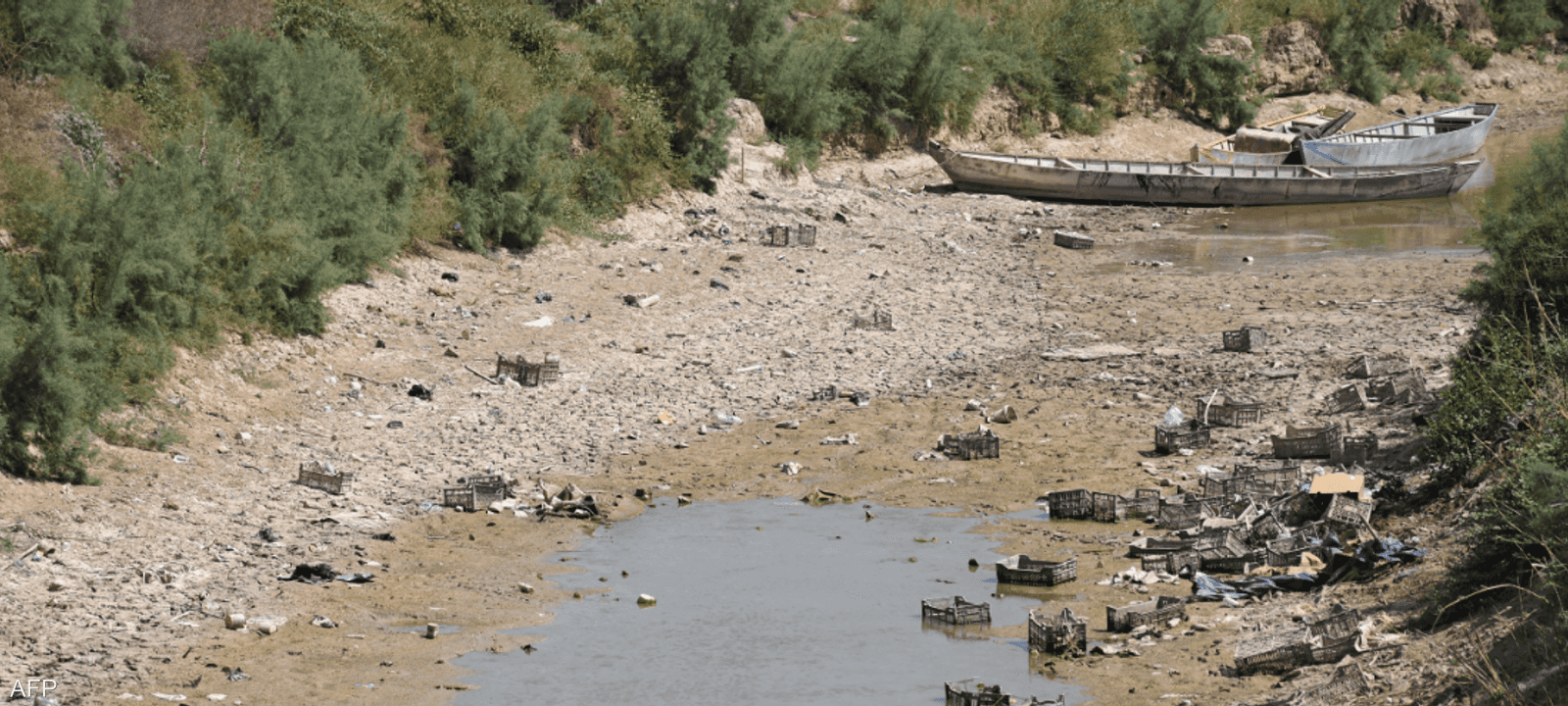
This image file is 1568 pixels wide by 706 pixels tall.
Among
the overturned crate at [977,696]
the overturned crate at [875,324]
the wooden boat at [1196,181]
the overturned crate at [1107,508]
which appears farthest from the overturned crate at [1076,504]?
the wooden boat at [1196,181]

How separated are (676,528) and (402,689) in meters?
3.01

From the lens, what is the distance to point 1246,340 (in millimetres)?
13117

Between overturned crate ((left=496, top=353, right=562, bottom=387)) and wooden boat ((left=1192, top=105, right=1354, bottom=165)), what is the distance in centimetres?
1817

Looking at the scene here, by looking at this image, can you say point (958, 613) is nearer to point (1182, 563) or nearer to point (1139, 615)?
point (1139, 615)

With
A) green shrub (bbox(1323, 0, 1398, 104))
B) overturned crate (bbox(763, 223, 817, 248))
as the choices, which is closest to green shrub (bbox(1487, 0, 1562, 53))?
green shrub (bbox(1323, 0, 1398, 104))

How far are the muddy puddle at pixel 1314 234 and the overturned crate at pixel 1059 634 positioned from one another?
1264 centimetres

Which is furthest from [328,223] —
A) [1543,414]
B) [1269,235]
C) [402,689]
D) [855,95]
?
[1269,235]

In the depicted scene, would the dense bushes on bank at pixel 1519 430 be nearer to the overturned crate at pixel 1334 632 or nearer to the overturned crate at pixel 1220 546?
the overturned crate at pixel 1334 632

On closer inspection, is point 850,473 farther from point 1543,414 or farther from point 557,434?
point 1543,414

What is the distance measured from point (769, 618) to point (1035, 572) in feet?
5.73

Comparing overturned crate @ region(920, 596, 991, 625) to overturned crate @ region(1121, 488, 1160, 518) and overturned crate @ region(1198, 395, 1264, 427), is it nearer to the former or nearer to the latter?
overturned crate @ region(1121, 488, 1160, 518)

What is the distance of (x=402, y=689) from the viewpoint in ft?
20.8

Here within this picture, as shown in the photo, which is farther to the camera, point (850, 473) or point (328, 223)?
point (328, 223)

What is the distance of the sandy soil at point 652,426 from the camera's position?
6.68 metres
